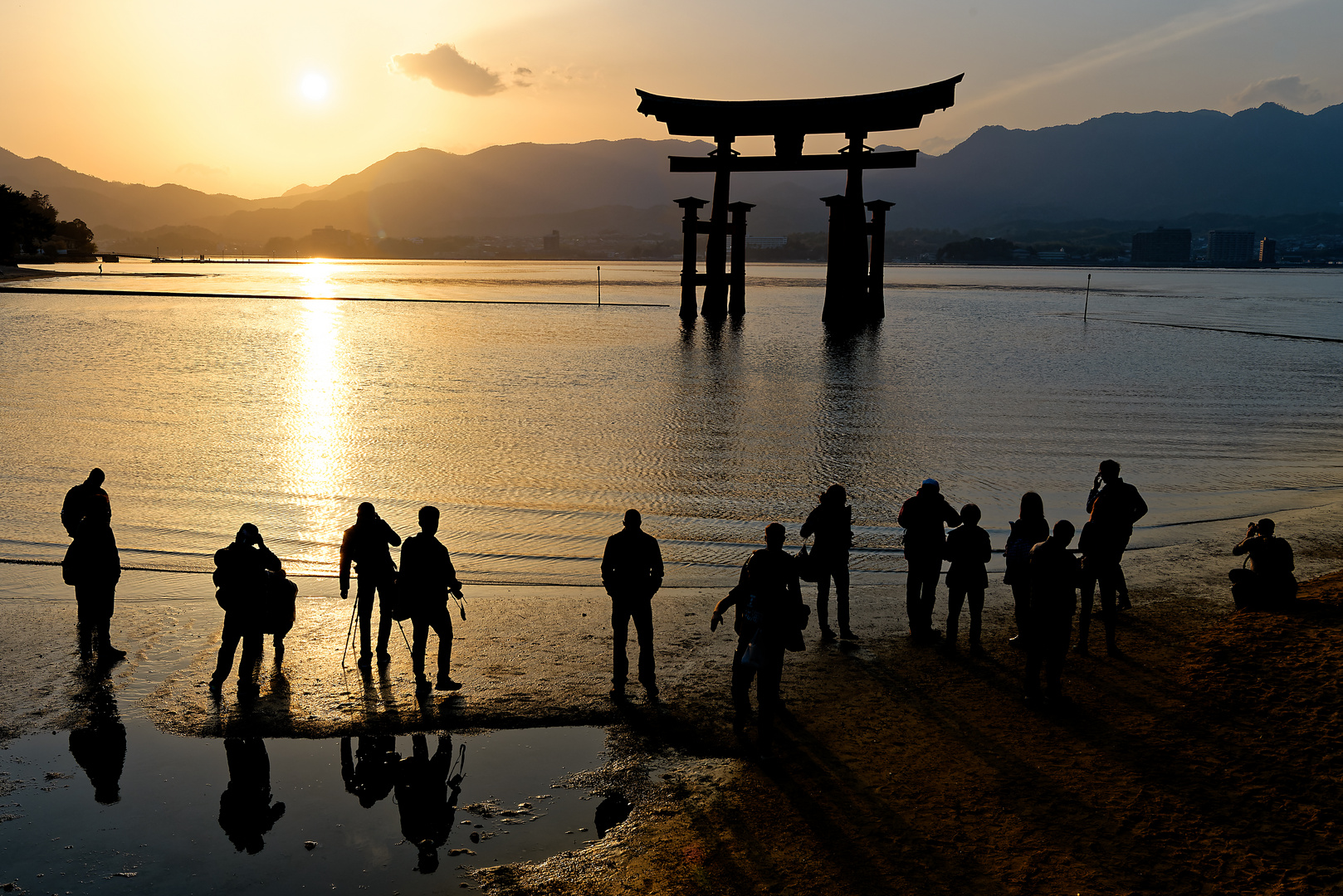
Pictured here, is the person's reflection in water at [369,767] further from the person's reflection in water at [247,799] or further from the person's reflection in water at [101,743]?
the person's reflection in water at [101,743]

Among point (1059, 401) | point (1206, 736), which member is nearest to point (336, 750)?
point (1206, 736)

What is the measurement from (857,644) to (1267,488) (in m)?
11.0

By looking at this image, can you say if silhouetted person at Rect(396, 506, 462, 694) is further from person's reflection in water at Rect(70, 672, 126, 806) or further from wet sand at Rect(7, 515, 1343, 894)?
person's reflection in water at Rect(70, 672, 126, 806)

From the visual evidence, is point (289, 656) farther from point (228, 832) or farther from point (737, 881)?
point (737, 881)

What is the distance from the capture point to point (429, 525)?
727cm

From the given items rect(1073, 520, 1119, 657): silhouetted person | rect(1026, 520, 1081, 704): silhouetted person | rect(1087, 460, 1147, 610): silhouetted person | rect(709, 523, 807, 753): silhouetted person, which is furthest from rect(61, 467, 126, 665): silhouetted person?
rect(1087, 460, 1147, 610): silhouetted person

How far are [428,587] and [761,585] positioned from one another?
109 inches

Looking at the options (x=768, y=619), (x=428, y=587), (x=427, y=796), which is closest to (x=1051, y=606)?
(x=768, y=619)

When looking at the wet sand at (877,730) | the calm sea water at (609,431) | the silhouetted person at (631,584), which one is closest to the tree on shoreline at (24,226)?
the calm sea water at (609,431)

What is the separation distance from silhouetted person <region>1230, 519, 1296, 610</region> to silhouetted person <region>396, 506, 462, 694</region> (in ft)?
24.4

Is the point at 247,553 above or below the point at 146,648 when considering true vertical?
above

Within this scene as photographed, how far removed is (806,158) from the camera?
45.8 m

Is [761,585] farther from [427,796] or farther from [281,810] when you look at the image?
[281,810]

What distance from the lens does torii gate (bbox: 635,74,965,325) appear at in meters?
42.4
